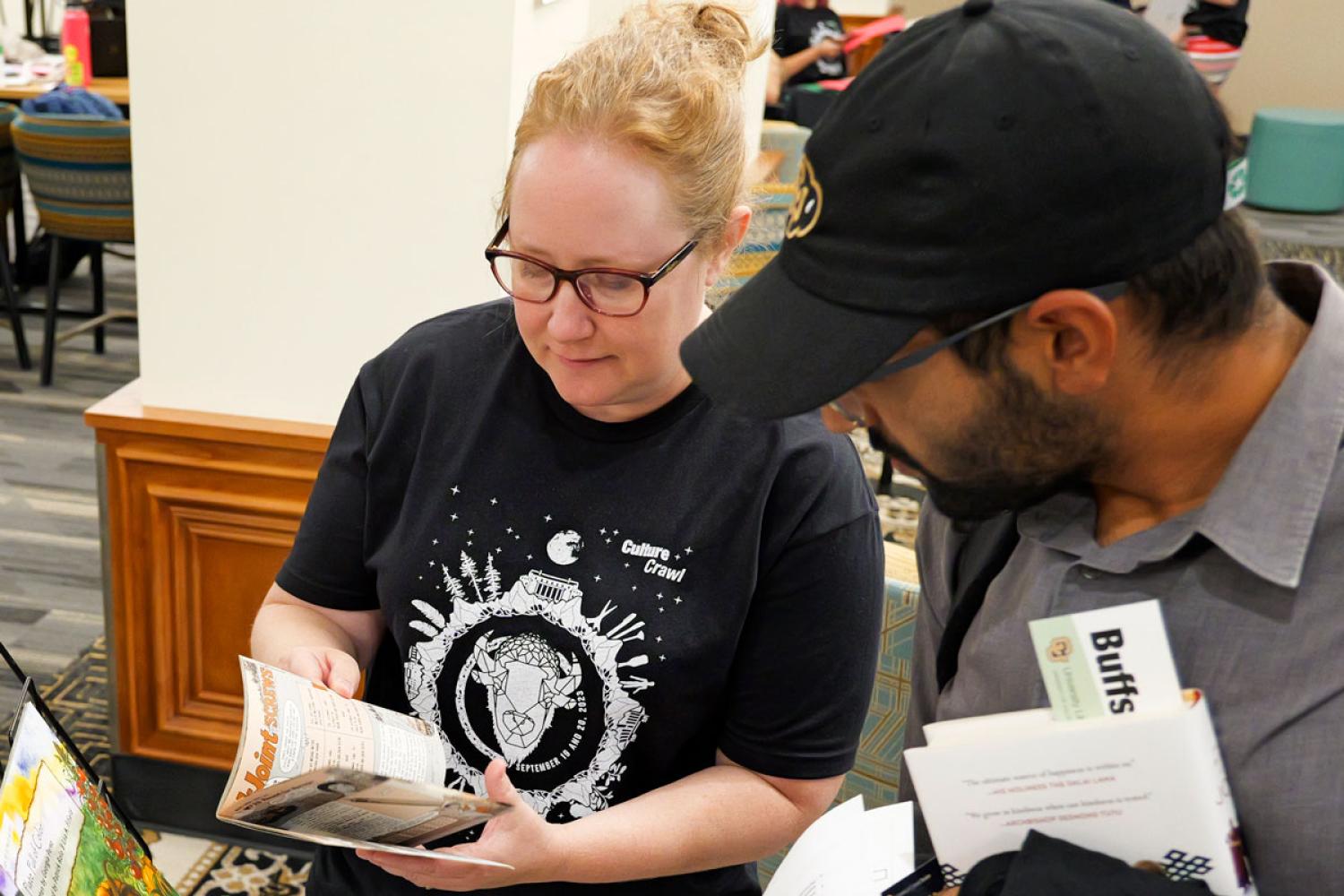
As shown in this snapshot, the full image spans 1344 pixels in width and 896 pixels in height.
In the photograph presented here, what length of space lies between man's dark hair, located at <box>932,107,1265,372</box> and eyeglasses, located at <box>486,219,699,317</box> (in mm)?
476

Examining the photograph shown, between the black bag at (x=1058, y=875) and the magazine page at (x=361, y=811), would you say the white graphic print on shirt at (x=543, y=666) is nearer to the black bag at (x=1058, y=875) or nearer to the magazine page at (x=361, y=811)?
the magazine page at (x=361, y=811)

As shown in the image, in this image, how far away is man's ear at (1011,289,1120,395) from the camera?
0.88 m

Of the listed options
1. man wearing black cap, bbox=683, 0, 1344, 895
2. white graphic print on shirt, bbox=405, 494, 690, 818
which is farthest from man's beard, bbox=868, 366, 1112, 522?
white graphic print on shirt, bbox=405, 494, 690, 818

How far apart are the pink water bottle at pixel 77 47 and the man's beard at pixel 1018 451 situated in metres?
6.30

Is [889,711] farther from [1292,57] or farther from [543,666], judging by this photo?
[1292,57]

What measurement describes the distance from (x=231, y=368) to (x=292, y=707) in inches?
64.5

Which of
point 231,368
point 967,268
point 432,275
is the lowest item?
point 231,368

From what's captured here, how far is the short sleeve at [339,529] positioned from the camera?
1512mm

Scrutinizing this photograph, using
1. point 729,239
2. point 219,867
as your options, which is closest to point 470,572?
point 729,239

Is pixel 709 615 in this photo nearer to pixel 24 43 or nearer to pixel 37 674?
pixel 37 674

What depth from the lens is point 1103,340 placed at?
2.90 ft

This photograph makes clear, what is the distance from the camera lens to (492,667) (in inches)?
57.1

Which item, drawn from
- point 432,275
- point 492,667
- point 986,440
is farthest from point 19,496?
point 986,440

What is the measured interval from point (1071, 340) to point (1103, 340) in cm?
2
